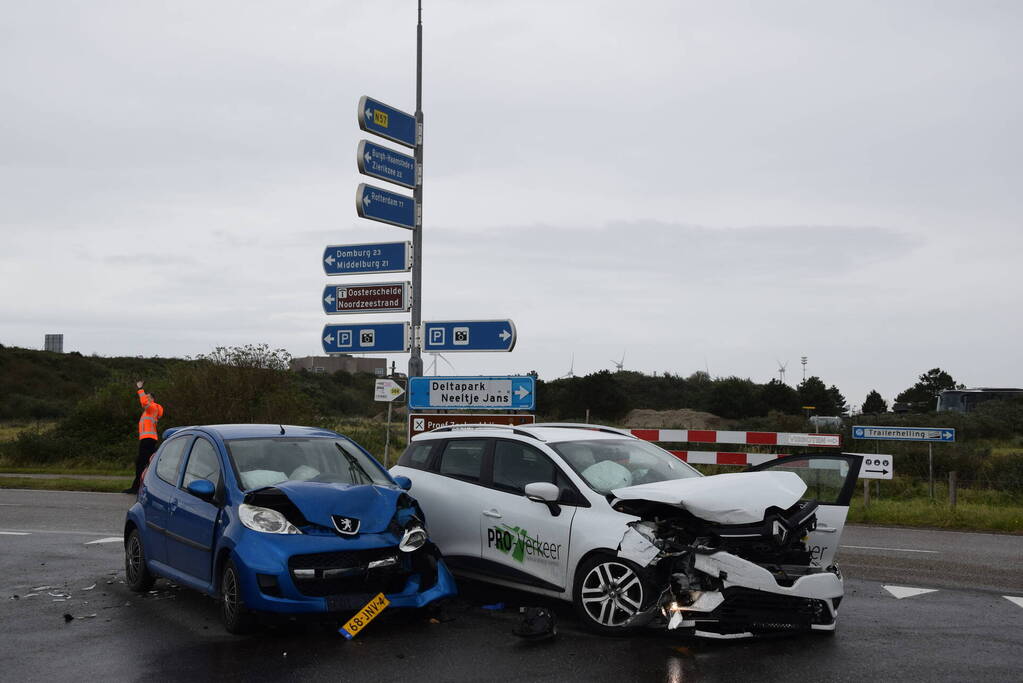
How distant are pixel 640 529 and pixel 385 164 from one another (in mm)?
11538

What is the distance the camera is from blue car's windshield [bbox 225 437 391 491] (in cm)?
812

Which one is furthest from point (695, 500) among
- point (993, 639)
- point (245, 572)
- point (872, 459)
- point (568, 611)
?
point (872, 459)

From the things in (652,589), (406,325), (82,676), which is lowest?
(82,676)

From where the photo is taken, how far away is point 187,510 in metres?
8.22

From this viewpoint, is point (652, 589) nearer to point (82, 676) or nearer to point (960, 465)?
point (82, 676)

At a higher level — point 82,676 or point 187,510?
point 187,510

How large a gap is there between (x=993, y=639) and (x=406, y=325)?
11991 millimetres

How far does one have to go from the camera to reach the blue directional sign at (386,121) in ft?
56.1

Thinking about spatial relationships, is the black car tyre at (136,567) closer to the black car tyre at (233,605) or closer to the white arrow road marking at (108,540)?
the black car tyre at (233,605)

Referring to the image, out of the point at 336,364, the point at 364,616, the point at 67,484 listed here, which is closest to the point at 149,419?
the point at 67,484

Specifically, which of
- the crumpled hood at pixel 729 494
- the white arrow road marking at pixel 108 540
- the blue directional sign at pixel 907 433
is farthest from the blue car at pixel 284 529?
the blue directional sign at pixel 907 433

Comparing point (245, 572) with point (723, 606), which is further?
point (245, 572)

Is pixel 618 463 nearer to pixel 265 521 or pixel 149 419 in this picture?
pixel 265 521

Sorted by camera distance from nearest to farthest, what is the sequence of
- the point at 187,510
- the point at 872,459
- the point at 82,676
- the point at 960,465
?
the point at 82,676 → the point at 187,510 → the point at 872,459 → the point at 960,465
